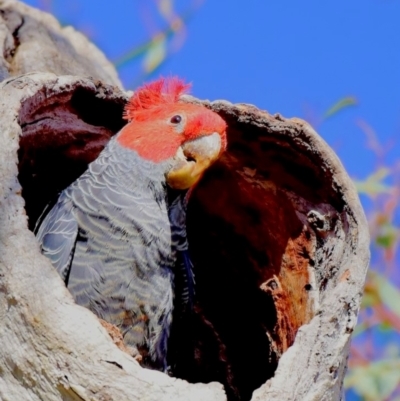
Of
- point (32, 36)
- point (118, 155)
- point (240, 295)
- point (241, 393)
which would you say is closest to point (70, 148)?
point (118, 155)

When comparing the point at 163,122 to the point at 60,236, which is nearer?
the point at 60,236

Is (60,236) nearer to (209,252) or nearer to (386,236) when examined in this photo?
(209,252)

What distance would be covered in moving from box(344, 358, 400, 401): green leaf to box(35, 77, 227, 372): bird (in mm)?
1275

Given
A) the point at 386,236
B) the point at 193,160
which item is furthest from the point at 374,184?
the point at 193,160

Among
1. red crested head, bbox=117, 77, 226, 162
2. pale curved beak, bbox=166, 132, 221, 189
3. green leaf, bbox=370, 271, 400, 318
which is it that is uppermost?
green leaf, bbox=370, 271, 400, 318

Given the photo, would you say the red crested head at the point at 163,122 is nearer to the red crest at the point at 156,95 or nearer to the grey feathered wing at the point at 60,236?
the red crest at the point at 156,95

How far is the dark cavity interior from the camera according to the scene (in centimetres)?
276

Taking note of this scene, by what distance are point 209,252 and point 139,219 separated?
72 centimetres

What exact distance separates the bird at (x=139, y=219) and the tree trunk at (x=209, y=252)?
181 millimetres

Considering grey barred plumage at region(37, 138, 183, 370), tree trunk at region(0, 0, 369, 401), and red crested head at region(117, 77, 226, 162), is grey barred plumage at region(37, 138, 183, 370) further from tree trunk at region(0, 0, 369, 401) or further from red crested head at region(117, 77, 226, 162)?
tree trunk at region(0, 0, 369, 401)

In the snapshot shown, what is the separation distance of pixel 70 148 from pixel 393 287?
6.34 ft

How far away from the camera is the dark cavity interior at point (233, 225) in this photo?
276 centimetres

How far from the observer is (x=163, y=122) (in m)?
2.74

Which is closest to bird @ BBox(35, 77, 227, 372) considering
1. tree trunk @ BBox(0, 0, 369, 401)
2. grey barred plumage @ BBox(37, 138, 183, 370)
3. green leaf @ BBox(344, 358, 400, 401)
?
grey barred plumage @ BBox(37, 138, 183, 370)
